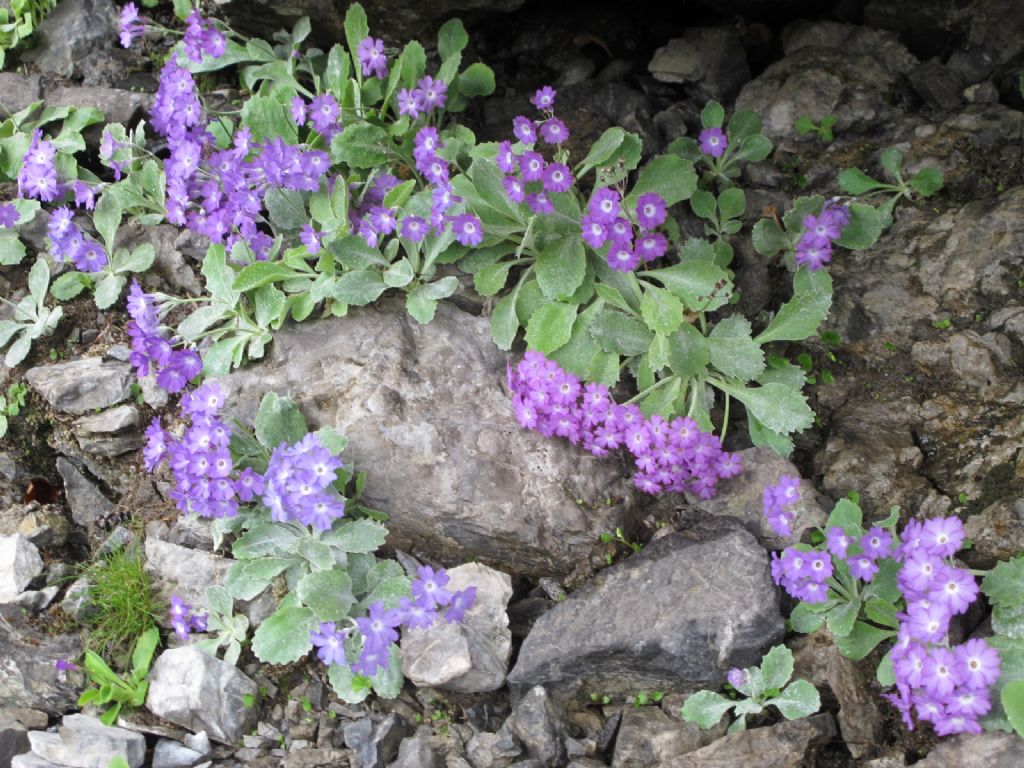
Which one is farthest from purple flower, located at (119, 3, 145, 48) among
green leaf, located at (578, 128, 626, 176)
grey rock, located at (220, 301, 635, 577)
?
green leaf, located at (578, 128, 626, 176)

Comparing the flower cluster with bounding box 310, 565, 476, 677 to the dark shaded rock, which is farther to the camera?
the dark shaded rock

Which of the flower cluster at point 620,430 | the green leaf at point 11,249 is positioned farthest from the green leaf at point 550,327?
the green leaf at point 11,249

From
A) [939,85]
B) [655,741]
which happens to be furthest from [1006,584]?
[939,85]

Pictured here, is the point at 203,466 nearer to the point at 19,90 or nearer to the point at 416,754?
the point at 416,754

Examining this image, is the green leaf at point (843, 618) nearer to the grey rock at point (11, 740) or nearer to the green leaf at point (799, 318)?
the green leaf at point (799, 318)

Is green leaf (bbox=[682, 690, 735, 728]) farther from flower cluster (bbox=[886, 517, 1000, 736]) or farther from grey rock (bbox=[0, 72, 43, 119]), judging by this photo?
grey rock (bbox=[0, 72, 43, 119])

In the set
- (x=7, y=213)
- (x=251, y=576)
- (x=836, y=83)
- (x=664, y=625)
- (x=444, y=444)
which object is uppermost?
(x=7, y=213)
